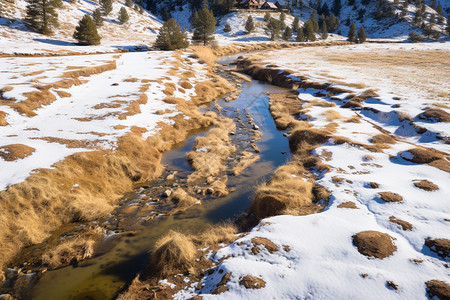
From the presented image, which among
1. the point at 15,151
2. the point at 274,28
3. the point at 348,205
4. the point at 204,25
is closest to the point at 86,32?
the point at 204,25

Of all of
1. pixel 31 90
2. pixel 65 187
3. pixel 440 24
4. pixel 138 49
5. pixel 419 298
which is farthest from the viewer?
pixel 440 24

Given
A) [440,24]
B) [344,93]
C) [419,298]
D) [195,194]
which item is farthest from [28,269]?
[440,24]

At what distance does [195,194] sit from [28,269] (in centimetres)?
688

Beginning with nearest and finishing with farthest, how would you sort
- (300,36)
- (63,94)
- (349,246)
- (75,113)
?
(349,246), (75,113), (63,94), (300,36)

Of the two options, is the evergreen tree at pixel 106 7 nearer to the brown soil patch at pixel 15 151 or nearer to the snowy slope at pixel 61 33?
the snowy slope at pixel 61 33

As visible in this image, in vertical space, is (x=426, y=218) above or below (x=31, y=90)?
below

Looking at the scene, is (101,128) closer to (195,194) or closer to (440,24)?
(195,194)

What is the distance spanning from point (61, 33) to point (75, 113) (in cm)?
5494

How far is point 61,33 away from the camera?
57312mm

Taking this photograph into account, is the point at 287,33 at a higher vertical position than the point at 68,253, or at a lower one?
higher

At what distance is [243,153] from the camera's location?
659 inches

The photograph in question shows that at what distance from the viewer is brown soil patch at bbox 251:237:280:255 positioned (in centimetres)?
757

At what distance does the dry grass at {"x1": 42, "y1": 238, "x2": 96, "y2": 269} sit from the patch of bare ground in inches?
46.7

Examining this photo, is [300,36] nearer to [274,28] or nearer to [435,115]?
[274,28]
